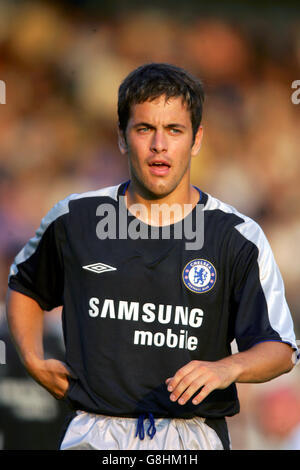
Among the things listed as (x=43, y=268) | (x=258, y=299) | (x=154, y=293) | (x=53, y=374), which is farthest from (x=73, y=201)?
(x=258, y=299)

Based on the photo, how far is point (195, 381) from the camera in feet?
5.75

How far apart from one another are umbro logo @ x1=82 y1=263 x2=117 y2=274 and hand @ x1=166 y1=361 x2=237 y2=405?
0.55 metres

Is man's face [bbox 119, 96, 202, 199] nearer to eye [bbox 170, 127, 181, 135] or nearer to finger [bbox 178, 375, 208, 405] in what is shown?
eye [bbox 170, 127, 181, 135]

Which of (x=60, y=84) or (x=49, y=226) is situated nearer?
(x=49, y=226)

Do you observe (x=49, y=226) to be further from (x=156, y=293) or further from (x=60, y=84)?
(x=60, y=84)

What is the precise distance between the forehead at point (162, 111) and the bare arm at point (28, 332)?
0.72m

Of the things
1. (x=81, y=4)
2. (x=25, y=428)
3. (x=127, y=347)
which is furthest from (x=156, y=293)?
(x=81, y=4)

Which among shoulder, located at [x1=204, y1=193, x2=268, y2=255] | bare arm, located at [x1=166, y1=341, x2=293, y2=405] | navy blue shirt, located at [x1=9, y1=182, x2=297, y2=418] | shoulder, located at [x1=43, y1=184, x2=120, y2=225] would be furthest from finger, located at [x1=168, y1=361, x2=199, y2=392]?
shoulder, located at [x1=43, y1=184, x2=120, y2=225]

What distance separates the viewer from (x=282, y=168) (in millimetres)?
4262

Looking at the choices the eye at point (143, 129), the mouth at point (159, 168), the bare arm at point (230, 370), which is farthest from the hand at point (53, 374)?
the eye at point (143, 129)

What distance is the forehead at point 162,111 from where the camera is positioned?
7.32 feet

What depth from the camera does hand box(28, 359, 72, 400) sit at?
2221mm

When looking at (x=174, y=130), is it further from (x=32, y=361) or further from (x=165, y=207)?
(x=32, y=361)

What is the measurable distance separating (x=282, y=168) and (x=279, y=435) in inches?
61.1
